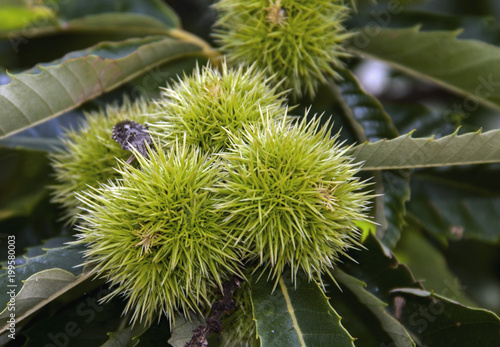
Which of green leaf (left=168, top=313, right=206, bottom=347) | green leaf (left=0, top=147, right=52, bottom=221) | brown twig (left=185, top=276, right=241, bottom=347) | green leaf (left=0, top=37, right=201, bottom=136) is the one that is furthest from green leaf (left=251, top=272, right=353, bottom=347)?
green leaf (left=0, top=147, right=52, bottom=221)

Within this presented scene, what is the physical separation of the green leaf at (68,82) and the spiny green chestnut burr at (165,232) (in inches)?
16.3

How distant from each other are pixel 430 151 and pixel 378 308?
0.45m

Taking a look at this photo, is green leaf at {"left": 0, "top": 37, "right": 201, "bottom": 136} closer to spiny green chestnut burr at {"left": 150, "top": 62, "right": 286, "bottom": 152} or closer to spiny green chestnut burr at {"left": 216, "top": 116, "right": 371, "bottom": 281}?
spiny green chestnut burr at {"left": 150, "top": 62, "right": 286, "bottom": 152}

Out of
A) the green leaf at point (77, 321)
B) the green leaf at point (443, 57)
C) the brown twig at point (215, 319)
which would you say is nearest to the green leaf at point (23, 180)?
the green leaf at point (77, 321)

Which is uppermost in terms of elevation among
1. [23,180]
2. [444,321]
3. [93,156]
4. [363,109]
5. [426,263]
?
[363,109]

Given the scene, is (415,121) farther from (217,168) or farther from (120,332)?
(120,332)

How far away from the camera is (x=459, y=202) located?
5.94 feet

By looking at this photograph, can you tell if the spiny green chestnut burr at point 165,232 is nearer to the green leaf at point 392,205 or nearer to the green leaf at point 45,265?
the green leaf at point 45,265

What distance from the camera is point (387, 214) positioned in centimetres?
140

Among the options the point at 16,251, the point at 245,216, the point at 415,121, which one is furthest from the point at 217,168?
the point at 415,121

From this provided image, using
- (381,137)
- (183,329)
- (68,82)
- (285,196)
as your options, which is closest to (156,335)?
(183,329)

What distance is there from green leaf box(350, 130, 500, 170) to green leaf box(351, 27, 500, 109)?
0.49 m

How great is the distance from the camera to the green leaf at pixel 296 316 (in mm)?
1024

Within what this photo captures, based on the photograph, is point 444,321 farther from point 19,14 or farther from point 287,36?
point 19,14
